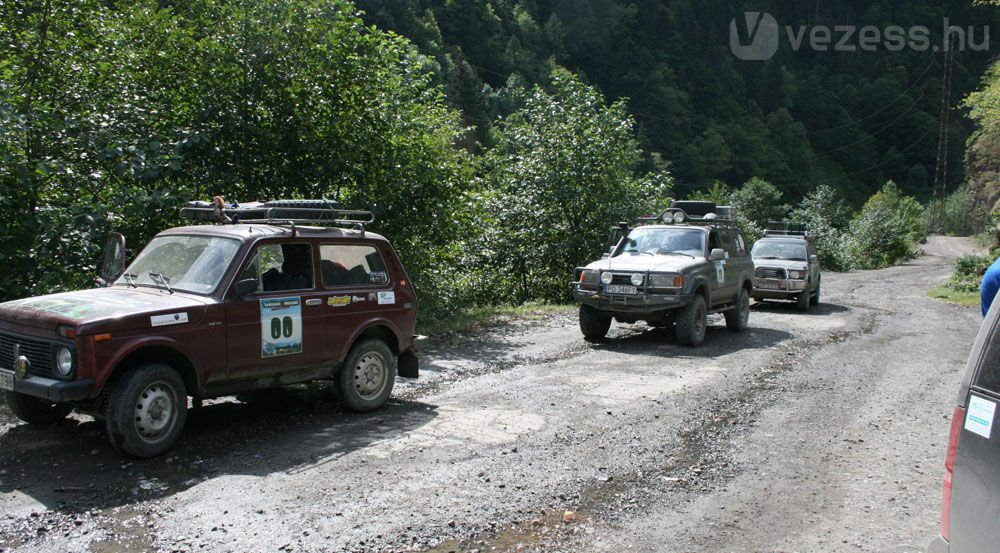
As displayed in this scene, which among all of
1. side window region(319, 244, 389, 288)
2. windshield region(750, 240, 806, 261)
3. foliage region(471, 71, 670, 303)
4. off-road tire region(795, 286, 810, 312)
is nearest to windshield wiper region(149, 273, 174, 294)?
side window region(319, 244, 389, 288)

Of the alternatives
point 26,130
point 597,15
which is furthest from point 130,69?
point 597,15

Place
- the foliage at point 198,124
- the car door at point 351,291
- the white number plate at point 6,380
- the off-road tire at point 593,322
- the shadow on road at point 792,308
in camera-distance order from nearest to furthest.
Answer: the white number plate at point 6,380 < the car door at point 351,291 < the foliage at point 198,124 < the off-road tire at point 593,322 < the shadow on road at point 792,308

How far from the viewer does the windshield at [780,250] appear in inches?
779

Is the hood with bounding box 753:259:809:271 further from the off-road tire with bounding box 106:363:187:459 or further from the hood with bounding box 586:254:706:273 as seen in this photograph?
the off-road tire with bounding box 106:363:187:459

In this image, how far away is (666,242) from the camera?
44.2 feet

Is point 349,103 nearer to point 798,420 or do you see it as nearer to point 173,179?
point 173,179

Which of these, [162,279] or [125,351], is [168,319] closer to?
[125,351]

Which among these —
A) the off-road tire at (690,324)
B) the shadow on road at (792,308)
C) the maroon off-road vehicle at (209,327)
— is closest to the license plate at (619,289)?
the off-road tire at (690,324)

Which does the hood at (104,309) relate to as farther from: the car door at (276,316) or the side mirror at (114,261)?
the side mirror at (114,261)

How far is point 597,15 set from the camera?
12331cm

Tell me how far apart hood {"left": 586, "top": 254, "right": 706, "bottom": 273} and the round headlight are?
8279mm

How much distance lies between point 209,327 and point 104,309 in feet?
2.56

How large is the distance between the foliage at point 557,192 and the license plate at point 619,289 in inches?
341

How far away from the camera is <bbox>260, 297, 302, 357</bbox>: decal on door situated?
6695 mm
